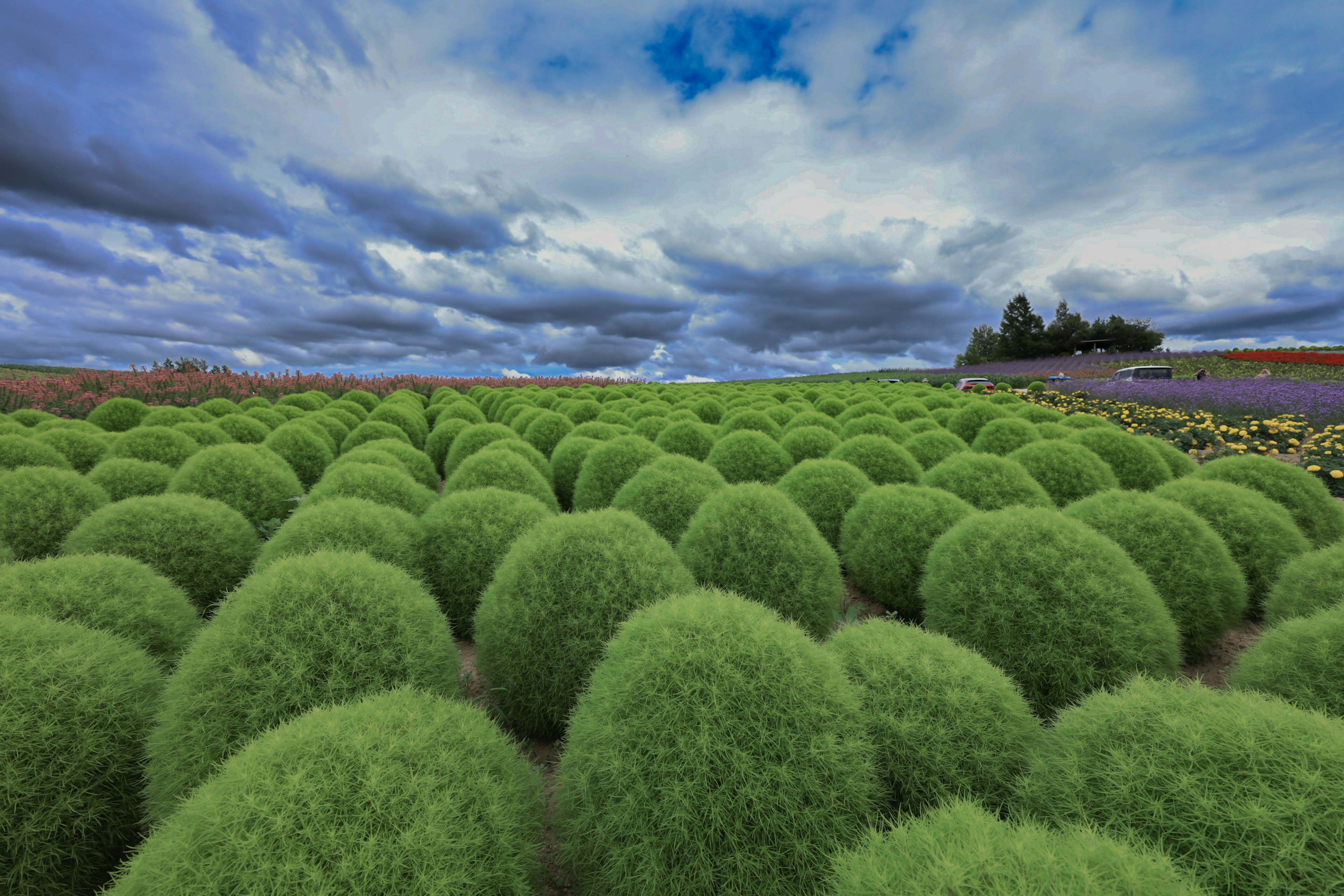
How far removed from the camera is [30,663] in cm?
256

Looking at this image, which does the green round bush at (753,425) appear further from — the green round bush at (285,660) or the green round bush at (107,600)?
the green round bush at (107,600)

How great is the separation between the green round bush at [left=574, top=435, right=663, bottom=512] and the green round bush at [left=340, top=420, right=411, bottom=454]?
4868 mm

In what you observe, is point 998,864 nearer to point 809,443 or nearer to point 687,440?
point 809,443

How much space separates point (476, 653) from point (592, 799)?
1.96 m

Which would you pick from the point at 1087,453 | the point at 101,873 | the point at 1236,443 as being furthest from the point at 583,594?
the point at 1236,443

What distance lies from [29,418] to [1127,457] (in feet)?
67.0

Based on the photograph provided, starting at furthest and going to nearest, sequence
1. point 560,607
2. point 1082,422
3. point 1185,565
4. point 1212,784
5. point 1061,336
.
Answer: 1. point 1061,336
2. point 1082,422
3. point 1185,565
4. point 560,607
5. point 1212,784

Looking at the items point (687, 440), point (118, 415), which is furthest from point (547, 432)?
point (118, 415)

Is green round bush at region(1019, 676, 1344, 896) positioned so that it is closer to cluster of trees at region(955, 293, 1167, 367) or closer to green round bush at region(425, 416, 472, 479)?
green round bush at region(425, 416, 472, 479)

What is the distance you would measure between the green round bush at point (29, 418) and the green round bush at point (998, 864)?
15417 millimetres

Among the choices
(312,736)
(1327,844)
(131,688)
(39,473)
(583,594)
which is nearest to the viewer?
(1327,844)

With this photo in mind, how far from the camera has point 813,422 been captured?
32.1ft

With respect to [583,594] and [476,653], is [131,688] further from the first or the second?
[583,594]

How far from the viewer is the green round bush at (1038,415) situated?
33.2 feet
